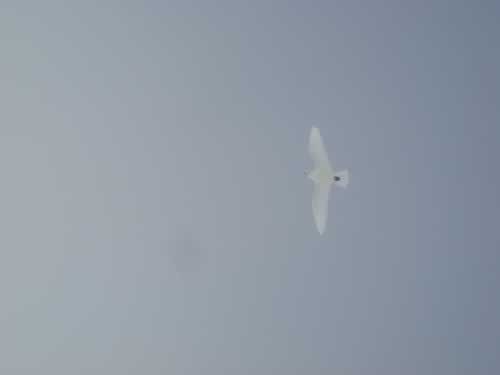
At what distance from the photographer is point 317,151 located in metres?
17.8

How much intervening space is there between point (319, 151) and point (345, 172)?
1.05 meters

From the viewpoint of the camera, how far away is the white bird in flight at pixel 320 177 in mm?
17766

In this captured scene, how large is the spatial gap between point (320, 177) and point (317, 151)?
736 mm

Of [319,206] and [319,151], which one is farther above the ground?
[319,151]

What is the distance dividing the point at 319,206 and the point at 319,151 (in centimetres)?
165

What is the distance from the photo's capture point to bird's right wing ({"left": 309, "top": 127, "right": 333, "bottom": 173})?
17.7 m

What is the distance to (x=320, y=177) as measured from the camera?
18062 millimetres

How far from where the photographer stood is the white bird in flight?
699 inches

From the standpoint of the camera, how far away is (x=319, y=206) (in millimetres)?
18562

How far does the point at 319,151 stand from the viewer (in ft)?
58.2

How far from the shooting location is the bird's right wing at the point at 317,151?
1770 cm

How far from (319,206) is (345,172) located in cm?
115
